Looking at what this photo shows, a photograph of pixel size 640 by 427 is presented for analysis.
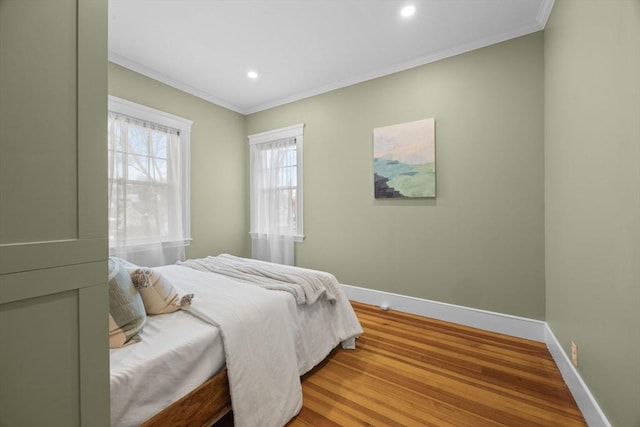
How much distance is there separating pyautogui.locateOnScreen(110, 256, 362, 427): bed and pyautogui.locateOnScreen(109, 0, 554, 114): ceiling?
2309mm

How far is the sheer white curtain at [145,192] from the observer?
289 centimetres

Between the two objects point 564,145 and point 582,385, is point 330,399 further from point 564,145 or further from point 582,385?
point 564,145

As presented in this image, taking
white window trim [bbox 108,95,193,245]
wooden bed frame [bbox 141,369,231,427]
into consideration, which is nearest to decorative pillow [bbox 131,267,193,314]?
wooden bed frame [bbox 141,369,231,427]

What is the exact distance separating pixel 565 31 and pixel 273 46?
7.88ft

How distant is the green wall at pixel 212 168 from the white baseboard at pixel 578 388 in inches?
151

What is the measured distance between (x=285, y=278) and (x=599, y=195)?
6.33 ft

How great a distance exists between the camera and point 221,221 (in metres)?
4.09

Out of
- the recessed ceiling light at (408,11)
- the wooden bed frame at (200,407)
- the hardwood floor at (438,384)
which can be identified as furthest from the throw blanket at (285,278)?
the recessed ceiling light at (408,11)

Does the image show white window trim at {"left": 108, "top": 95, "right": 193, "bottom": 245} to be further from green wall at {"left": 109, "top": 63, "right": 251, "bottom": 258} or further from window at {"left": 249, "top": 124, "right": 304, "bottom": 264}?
window at {"left": 249, "top": 124, "right": 304, "bottom": 264}

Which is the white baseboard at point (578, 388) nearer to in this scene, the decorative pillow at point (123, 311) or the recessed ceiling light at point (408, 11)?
the decorative pillow at point (123, 311)

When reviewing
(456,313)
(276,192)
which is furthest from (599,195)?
(276,192)

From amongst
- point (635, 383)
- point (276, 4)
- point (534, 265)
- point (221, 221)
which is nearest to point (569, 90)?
point (534, 265)

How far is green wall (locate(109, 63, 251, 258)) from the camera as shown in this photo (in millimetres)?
3416

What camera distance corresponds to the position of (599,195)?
1.35m
